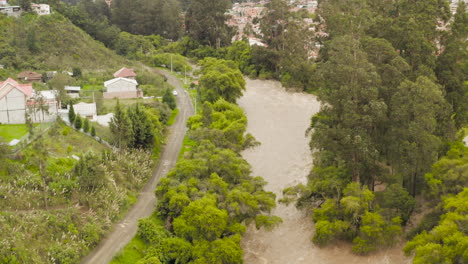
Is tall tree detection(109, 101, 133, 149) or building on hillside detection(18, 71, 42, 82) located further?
building on hillside detection(18, 71, 42, 82)

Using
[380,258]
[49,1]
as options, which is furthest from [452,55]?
[49,1]

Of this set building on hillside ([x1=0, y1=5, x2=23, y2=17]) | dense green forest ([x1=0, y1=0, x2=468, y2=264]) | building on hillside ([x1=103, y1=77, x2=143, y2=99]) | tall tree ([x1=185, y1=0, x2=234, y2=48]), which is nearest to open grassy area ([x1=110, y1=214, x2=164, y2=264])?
dense green forest ([x1=0, y1=0, x2=468, y2=264])

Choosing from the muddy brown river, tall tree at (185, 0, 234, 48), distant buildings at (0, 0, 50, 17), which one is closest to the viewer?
the muddy brown river

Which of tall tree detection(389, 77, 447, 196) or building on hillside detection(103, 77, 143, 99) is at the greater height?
tall tree detection(389, 77, 447, 196)

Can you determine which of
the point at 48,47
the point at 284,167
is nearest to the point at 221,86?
the point at 284,167

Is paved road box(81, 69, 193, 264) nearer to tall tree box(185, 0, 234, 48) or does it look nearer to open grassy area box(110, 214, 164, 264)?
open grassy area box(110, 214, 164, 264)

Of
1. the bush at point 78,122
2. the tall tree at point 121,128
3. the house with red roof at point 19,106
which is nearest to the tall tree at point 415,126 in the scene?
the tall tree at point 121,128

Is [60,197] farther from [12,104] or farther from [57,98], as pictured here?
[57,98]
